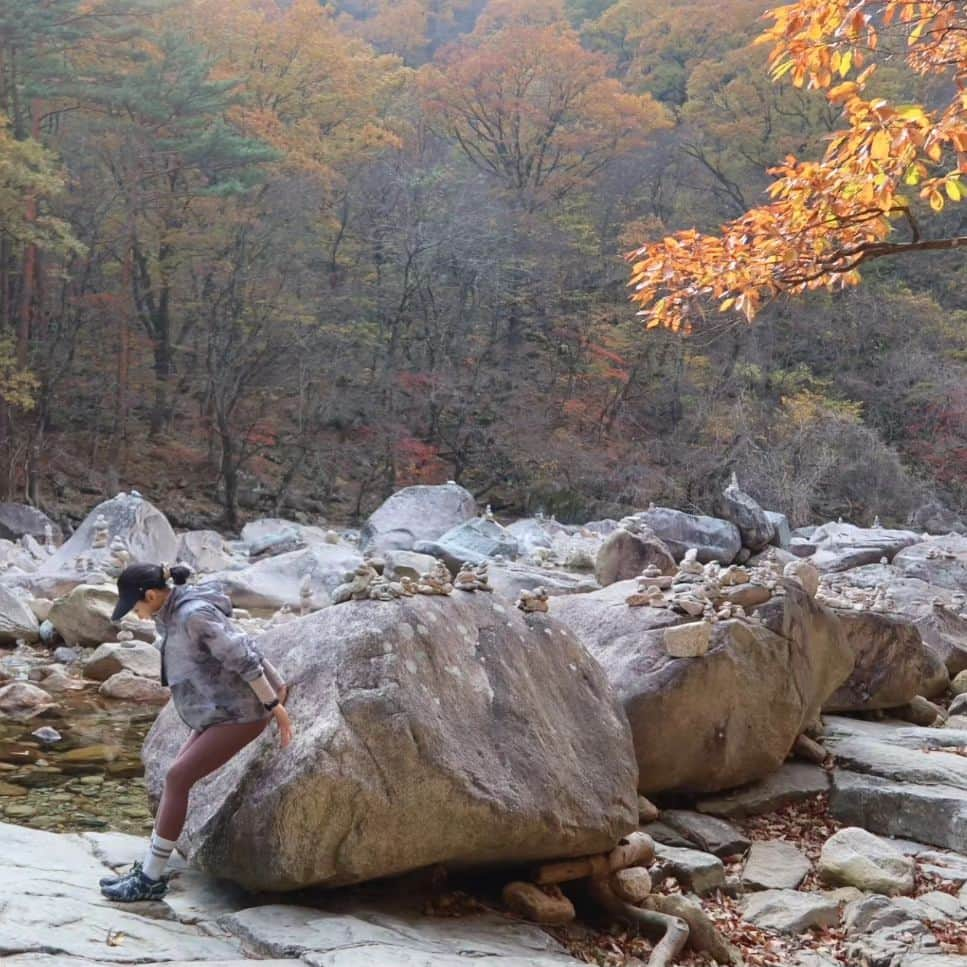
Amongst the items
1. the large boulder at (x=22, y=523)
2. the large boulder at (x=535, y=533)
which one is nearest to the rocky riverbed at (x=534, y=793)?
the large boulder at (x=535, y=533)

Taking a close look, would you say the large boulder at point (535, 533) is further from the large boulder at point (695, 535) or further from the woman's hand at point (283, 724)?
the woman's hand at point (283, 724)

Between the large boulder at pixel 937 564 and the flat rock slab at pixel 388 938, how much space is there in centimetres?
1099

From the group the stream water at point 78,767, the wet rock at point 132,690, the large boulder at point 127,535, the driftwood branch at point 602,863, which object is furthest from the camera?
the large boulder at point 127,535

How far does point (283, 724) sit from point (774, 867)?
271 cm

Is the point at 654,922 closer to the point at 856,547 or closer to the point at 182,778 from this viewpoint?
the point at 182,778

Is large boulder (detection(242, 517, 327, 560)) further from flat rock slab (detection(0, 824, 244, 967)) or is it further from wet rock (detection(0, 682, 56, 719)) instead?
flat rock slab (detection(0, 824, 244, 967))

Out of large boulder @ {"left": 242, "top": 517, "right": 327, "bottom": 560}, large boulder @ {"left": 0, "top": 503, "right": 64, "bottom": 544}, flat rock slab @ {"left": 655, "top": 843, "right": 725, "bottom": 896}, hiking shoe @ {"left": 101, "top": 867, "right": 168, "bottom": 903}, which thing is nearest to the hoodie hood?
hiking shoe @ {"left": 101, "top": 867, "right": 168, "bottom": 903}

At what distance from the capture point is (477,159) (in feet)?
88.2

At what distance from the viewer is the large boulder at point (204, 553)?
13736 millimetres

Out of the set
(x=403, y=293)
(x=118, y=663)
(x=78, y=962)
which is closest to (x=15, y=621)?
(x=118, y=663)

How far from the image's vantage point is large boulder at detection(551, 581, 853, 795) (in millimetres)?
5348

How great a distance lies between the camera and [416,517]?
16719 mm

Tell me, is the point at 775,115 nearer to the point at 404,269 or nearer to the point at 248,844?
the point at 404,269

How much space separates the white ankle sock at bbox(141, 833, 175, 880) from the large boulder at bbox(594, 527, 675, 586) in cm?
822
